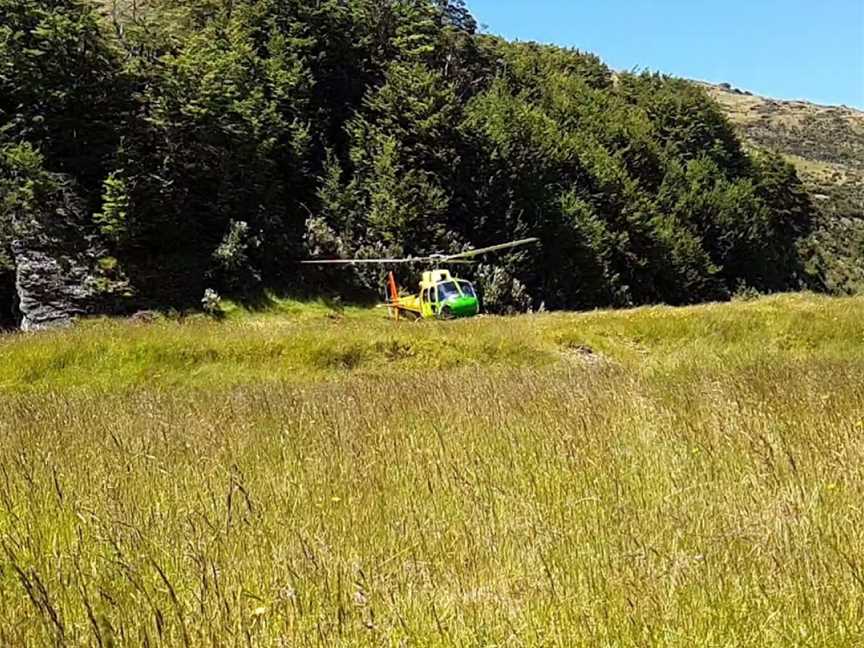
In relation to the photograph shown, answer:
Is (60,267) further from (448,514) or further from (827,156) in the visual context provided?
(827,156)

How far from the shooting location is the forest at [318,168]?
1152 inches

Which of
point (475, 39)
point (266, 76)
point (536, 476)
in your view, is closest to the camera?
point (536, 476)

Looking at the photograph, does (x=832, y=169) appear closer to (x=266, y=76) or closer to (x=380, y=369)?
(x=266, y=76)

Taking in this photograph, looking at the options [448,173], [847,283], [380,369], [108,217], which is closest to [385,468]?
[380,369]

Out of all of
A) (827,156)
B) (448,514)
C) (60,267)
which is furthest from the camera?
(827,156)

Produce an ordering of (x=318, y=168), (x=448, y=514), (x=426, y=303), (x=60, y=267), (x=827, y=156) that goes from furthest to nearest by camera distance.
Result: 1. (x=827, y=156)
2. (x=318, y=168)
3. (x=60, y=267)
4. (x=426, y=303)
5. (x=448, y=514)

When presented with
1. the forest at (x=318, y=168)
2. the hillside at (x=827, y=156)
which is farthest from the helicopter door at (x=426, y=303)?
the hillside at (x=827, y=156)

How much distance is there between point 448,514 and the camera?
12.2ft

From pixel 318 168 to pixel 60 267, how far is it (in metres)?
16.4

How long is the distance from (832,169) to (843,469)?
5021 inches

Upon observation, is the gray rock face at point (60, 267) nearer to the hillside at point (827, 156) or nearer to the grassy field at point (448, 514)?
the grassy field at point (448, 514)

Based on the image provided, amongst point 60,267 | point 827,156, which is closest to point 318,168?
point 60,267

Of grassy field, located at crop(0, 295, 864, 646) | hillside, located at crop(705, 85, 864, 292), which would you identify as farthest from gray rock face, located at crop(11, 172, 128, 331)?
hillside, located at crop(705, 85, 864, 292)

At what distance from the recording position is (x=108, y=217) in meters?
28.5
